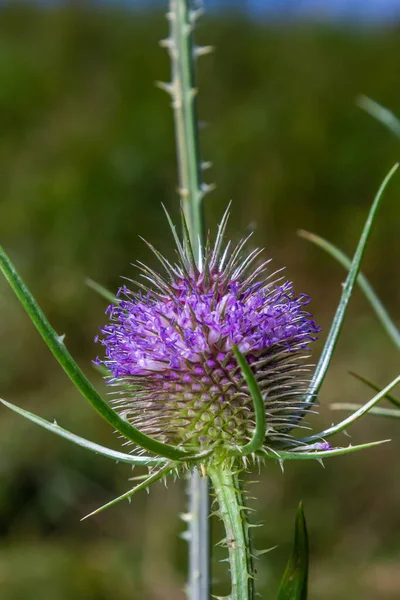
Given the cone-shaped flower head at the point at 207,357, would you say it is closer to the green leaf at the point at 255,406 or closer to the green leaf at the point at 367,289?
the green leaf at the point at 255,406

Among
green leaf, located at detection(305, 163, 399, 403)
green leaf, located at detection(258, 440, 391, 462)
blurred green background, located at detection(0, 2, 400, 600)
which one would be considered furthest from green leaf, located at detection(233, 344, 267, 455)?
blurred green background, located at detection(0, 2, 400, 600)

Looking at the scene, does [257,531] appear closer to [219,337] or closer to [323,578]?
[323,578]

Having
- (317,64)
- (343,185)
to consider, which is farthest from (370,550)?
(317,64)

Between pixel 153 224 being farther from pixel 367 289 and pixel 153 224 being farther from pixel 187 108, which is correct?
pixel 367 289

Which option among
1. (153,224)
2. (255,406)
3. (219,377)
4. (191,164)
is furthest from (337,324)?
(153,224)

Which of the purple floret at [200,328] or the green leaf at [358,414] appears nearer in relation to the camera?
the green leaf at [358,414]

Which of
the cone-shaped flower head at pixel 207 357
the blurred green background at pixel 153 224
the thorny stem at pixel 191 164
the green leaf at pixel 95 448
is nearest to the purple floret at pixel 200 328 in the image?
the cone-shaped flower head at pixel 207 357
